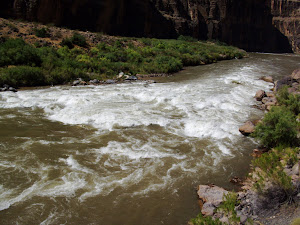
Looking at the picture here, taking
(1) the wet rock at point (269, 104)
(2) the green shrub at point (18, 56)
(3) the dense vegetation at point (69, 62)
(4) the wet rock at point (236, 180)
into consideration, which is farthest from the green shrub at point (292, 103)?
(2) the green shrub at point (18, 56)

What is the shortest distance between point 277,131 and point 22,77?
14099mm

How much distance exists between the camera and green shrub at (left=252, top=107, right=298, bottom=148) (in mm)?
7133

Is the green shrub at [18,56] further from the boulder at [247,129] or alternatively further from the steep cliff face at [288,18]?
the steep cliff face at [288,18]

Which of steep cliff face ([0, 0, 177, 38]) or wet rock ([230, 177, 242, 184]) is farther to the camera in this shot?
steep cliff face ([0, 0, 177, 38])

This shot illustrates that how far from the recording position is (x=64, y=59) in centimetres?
1972

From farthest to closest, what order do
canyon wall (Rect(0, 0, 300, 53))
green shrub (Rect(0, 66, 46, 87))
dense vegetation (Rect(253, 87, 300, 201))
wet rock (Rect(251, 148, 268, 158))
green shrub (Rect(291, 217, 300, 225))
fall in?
canyon wall (Rect(0, 0, 300, 53)), green shrub (Rect(0, 66, 46, 87)), wet rock (Rect(251, 148, 268, 158)), dense vegetation (Rect(253, 87, 300, 201)), green shrub (Rect(291, 217, 300, 225))

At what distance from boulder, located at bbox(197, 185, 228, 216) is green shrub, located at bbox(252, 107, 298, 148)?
2.84 m

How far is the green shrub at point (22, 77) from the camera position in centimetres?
1448

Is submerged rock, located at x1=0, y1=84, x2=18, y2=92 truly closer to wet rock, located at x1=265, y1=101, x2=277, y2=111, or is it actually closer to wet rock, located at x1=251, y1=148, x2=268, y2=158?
wet rock, located at x1=251, y1=148, x2=268, y2=158

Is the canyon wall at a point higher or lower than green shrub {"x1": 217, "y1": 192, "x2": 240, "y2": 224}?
higher

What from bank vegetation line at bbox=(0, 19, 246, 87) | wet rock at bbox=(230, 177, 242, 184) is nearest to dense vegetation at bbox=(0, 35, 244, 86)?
bank vegetation line at bbox=(0, 19, 246, 87)

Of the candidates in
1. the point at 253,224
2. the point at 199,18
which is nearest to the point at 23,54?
the point at 253,224

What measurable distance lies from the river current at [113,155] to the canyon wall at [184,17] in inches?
920

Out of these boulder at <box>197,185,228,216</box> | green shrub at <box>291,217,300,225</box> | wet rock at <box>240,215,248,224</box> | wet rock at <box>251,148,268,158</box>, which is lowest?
wet rock at <box>251,148,268,158</box>
